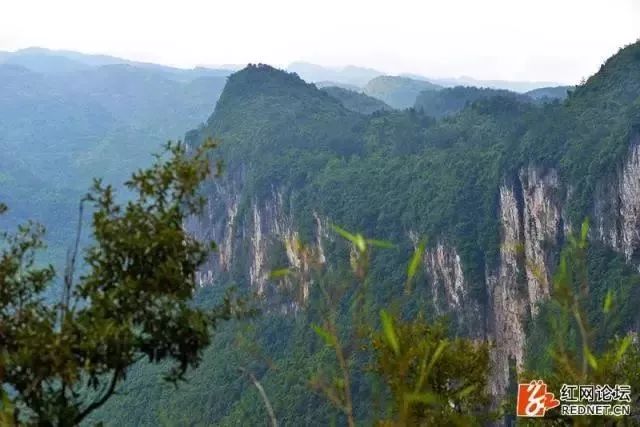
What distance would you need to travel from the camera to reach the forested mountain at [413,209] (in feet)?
169

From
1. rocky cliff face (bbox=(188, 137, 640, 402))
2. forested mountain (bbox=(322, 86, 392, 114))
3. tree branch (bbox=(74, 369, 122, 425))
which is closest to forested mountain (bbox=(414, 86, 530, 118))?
forested mountain (bbox=(322, 86, 392, 114))

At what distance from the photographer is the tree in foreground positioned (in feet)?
22.5

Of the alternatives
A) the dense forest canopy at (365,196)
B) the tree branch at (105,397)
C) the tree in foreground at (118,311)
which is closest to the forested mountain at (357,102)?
the dense forest canopy at (365,196)

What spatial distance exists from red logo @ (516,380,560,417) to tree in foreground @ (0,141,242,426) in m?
3.63

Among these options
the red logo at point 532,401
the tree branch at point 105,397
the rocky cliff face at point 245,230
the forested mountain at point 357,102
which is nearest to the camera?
the tree branch at point 105,397

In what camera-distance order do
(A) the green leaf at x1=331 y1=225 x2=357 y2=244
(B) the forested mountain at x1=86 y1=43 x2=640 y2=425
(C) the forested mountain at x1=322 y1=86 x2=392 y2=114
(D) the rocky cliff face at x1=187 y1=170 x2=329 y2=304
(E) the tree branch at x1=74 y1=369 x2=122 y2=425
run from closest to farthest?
(A) the green leaf at x1=331 y1=225 x2=357 y2=244
(E) the tree branch at x1=74 y1=369 x2=122 y2=425
(B) the forested mountain at x1=86 y1=43 x2=640 y2=425
(D) the rocky cliff face at x1=187 y1=170 x2=329 y2=304
(C) the forested mountain at x1=322 y1=86 x2=392 y2=114

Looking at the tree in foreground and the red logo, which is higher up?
the tree in foreground

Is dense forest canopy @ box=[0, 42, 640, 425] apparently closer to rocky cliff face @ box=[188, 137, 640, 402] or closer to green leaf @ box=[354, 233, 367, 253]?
rocky cliff face @ box=[188, 137, 640, 402]

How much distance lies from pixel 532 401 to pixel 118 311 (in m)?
5.17

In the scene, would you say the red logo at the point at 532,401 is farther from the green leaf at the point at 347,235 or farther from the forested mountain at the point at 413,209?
the forested mountain at the point at 413,209

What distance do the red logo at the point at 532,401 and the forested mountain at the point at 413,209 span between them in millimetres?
21751

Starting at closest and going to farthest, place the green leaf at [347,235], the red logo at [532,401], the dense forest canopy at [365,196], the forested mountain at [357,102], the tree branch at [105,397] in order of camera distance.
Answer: the green leaf at [347,235] → the tree branch at [105,397] → the red logo at [532,401] → the dense forest canopy at [365,196] → the forested mountain at [357,102]

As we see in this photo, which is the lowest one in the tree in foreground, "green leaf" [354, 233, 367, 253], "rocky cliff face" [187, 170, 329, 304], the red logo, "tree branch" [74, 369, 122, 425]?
"rocky cliff face" [187, 170, 329, 304]

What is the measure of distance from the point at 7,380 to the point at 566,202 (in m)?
51.2
